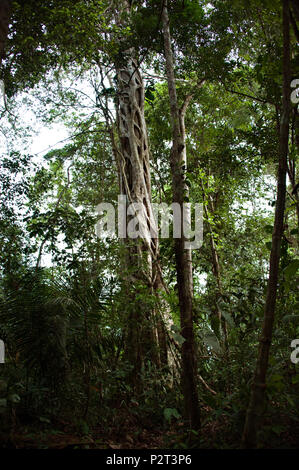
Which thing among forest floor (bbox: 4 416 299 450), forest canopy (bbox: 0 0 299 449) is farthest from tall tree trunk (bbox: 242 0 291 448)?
forest floor (bbox: 4 416 299 450)

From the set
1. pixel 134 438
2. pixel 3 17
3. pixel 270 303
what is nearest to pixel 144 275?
pixel 134 438

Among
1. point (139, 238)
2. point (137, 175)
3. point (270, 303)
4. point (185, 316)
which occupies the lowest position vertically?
point (185, 316)

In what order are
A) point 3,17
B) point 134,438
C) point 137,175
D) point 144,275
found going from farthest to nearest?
point 137,175, point 144,275, point 134,438, point 3,17

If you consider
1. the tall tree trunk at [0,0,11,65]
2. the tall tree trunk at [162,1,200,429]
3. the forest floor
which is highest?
the tall tree trunk at [0,0,11,65]

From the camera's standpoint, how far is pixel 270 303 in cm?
195

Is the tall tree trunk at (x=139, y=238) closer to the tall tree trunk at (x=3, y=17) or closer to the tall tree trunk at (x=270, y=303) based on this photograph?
the tall tree trunk at (x=270, y=303)

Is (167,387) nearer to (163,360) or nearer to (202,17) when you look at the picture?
(163,360)

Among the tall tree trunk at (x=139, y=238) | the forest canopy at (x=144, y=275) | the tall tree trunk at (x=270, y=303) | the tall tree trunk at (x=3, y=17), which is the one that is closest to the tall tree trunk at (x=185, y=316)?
the forest canopy at (x=144, y=275)

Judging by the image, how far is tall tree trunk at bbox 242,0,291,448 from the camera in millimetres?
1859

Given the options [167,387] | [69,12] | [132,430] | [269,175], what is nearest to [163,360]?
[167,387]

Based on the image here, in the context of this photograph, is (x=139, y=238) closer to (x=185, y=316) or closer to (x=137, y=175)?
(x=137, y=175)

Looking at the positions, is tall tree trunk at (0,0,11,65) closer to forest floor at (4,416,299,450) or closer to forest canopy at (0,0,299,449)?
forest canopy at (0,0,299,449)

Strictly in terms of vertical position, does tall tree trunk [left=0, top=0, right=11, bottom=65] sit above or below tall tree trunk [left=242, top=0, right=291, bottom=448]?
above

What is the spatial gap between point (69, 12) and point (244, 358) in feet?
13.8
